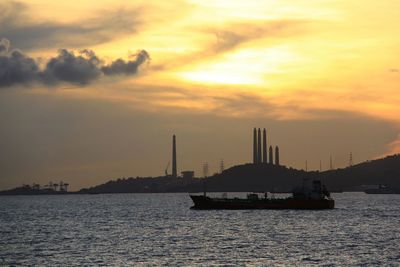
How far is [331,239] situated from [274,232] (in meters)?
15.1

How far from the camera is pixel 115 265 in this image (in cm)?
8144

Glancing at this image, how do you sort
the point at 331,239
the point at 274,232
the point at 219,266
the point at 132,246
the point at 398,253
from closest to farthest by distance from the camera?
the point at 219,266
the point at 398,253
the point at 132,246
the point at 331,239
the point at 274,232

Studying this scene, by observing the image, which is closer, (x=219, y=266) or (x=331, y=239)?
(x=219, y=266)

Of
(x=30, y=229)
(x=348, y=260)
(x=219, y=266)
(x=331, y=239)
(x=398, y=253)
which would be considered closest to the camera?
(x=219, y=266)

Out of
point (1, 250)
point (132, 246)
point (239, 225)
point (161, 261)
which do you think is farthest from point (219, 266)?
point (239, 225)

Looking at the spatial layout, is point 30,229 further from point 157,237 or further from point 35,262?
point 35,262

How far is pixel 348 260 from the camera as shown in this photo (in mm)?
86875

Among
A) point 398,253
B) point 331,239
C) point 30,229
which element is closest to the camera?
point 398,253

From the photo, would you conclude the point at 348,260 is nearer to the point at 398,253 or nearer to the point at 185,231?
the point at 398,253

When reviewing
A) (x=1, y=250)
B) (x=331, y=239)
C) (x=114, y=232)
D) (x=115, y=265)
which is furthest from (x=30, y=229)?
(x=115, y=265)

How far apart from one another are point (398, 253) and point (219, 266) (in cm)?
2544

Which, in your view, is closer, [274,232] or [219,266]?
[219,266]

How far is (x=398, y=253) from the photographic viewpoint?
9450 centimetres

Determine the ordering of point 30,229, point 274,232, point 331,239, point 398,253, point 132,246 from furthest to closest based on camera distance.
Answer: point 30,229, point 274,232, point 331,239, point 132,246, point 398,253
